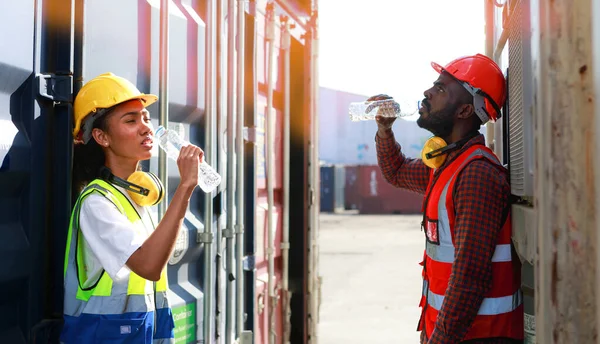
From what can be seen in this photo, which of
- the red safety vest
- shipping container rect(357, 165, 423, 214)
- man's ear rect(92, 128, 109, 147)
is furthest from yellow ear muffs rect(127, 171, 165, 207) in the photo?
shipping container rect(357, 165, 423, 214)

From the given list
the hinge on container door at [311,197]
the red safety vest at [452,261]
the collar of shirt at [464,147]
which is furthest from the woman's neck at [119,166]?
the hinge on container door at [311,197]

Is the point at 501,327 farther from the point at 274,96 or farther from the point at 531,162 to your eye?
the point at 274,96

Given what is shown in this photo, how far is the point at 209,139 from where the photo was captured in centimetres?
329

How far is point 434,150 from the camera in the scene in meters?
2.92

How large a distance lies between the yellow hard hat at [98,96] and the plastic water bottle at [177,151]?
1.23 ft

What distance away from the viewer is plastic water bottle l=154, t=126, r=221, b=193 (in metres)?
2.76

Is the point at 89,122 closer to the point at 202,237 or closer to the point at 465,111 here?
the point at 202,237

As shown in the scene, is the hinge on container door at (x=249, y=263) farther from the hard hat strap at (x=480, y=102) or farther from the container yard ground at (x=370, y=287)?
the container yard ground at (x=370, y=287)

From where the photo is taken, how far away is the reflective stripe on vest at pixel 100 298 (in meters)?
2.17

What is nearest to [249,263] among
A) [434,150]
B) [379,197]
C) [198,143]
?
[198,143]

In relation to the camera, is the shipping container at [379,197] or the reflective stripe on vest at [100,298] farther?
the shipping container at [379,197]

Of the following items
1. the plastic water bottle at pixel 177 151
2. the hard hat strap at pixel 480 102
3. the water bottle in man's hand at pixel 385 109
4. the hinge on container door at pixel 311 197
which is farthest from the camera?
the hinge on container door at pixel 311 197

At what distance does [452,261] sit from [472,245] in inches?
9.0

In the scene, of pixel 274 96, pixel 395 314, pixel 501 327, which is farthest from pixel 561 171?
pixel 395 314
